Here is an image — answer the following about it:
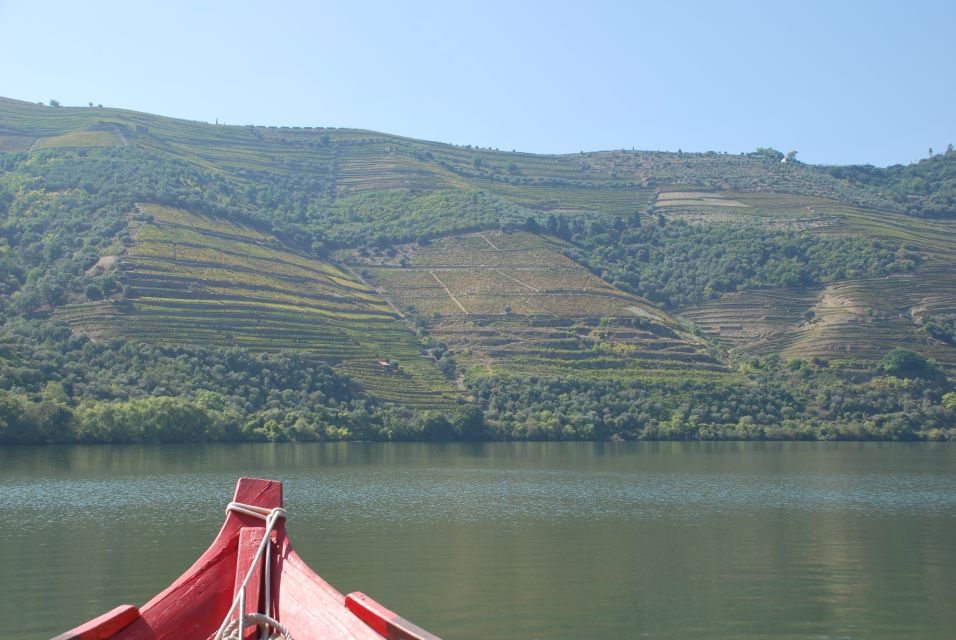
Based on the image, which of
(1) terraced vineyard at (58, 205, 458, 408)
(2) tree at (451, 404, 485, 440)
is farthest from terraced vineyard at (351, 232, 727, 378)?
(2) tree at (451, 404, 485, 440)

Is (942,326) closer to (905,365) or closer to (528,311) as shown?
(905,365)

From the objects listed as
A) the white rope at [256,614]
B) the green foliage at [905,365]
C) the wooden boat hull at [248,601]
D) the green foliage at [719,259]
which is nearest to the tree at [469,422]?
the green foliage at [905,365]

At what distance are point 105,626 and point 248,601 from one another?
2.10 m

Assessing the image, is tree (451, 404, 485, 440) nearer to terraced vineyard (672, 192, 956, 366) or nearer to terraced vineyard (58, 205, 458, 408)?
terraced vineyard (58, 205, 458, 408)

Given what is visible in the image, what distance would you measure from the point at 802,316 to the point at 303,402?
212 feet

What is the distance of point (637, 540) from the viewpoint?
34.8m

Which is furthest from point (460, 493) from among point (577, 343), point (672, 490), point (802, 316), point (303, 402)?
point (802, 316)

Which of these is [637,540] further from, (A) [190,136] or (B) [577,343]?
(A) [190,136]

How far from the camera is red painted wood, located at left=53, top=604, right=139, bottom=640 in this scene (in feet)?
35.5

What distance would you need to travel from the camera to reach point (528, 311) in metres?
119

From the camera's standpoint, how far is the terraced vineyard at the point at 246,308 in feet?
313

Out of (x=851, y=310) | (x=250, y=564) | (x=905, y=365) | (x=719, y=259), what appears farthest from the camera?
(x=719, y=259)

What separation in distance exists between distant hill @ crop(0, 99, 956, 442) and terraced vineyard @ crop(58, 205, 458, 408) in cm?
37

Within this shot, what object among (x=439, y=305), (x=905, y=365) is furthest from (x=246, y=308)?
(x=905, y=365)
